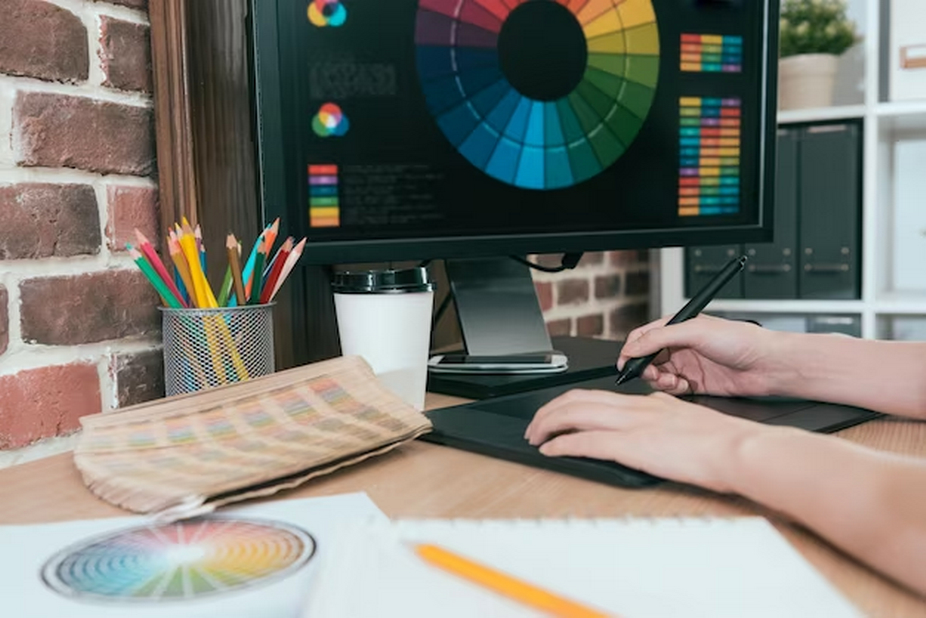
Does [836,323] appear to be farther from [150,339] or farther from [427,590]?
[427,590]

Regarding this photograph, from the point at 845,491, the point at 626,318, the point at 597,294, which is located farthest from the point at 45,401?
the point at 626,318

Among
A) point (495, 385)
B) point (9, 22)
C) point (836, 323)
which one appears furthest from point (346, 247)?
point (836, 323)

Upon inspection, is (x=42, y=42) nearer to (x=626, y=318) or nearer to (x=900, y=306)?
(x=626, y=318)

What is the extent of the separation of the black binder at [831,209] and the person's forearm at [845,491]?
1248 mm

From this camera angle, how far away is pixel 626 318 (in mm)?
1838

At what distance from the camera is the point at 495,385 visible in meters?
0.85

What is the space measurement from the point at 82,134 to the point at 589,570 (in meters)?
0.63

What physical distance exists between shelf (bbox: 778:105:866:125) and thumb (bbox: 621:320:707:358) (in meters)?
1.01

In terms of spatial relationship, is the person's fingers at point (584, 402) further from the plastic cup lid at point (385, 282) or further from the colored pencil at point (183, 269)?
the colored pencil at point (183, 269)

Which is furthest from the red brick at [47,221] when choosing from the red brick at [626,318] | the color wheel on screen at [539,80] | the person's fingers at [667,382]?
the red brick at [626,318]

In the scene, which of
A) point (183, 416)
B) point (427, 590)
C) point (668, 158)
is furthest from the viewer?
point (668, 158)

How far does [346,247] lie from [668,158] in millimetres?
431

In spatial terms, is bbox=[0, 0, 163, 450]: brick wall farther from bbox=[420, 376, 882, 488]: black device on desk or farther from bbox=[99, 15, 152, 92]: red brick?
bbox=[420, 376, 882, 488]: black device on desk

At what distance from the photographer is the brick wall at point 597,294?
1546 millimetres
